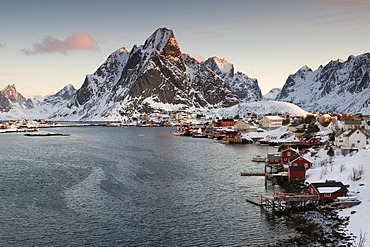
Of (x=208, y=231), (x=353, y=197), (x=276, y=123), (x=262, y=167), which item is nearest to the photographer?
(x=208, y=231)

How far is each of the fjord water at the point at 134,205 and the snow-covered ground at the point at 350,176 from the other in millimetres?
4131

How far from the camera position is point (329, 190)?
3353cm

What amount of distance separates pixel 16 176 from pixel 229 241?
30.7 metres

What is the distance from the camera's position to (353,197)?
107 feet

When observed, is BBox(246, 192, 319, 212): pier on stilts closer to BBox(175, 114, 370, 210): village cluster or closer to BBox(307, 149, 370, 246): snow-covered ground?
BBox(175, 114, 370, 210): village cluster

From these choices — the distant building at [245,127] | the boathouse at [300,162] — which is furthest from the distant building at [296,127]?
the boathouse at [300,162]

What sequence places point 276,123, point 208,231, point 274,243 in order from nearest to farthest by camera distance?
point 274,243
point 208,231
point 276,123

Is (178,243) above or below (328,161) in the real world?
below

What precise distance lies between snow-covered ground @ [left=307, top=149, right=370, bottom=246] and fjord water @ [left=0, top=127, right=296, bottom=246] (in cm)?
413

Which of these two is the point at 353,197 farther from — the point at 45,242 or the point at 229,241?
the point at 45,242

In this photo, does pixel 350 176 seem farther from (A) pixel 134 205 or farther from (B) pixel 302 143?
(B) pixel 302 143

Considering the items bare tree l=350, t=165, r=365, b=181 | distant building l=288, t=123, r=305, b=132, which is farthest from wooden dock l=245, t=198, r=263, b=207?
distant building l=288, t=123, r=305, b=132

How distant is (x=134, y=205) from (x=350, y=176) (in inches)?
730

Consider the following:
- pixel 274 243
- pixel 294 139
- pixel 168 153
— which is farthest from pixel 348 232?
Result: pixel 294 139
